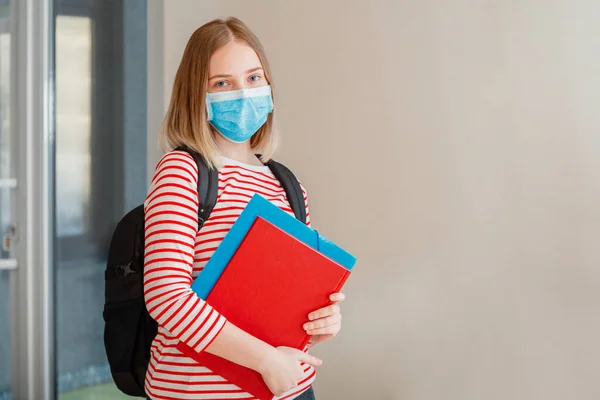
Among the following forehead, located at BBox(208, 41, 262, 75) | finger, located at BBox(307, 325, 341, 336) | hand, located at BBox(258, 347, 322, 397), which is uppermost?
forehead, located at BBox(208, 41, 262, 75)

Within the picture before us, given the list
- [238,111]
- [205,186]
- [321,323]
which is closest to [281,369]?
[321,323]

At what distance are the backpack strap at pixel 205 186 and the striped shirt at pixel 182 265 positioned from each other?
0.01 meters

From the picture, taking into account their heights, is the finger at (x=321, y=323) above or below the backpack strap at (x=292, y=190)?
below

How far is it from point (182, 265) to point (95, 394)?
156cm

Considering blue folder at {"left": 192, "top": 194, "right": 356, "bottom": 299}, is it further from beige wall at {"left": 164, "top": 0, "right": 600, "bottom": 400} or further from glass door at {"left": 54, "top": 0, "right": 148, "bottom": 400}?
glass door at {"left": 54, "top": 0, "right": 148, "bottom": 400}

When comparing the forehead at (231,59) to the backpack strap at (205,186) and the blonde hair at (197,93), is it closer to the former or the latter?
the blonde hair at (197,93)

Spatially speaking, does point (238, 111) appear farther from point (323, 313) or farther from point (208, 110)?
point (323, 313)

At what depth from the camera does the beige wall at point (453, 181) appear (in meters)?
1.46

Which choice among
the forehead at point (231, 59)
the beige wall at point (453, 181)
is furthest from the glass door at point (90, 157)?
the forehead at point (231, 59)

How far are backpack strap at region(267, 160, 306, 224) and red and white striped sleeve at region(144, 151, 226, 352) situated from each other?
0.81 ft

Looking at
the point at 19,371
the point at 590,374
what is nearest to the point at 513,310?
the point at 590,374

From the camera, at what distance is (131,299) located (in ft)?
3.50

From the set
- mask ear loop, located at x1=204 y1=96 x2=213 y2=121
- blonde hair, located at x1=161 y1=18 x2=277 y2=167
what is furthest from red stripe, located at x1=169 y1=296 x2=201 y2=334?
mask ear loop, located at x1=204 y1=96 x2=213 y2=121

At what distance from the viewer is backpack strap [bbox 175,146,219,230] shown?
1.00 meters
